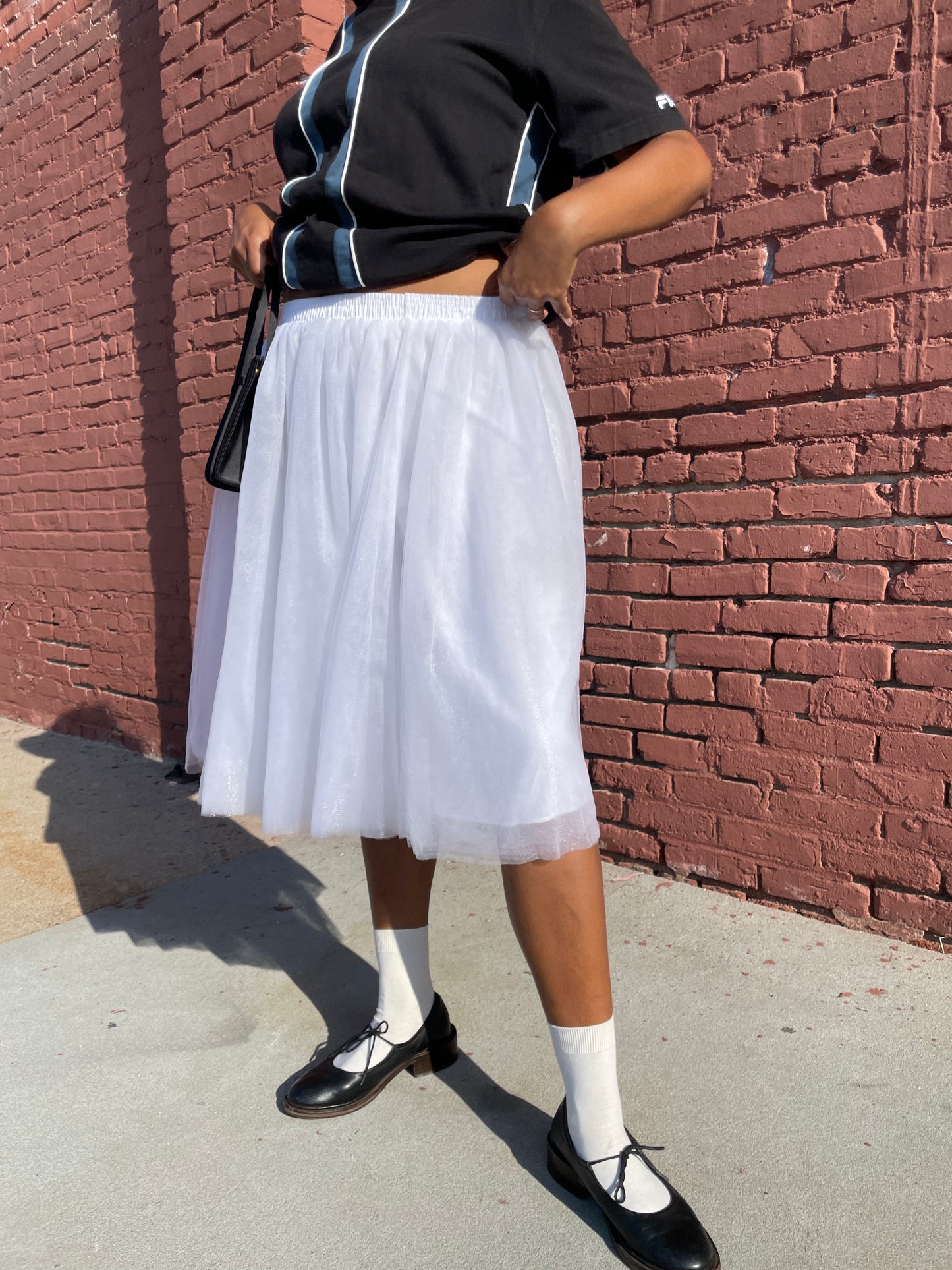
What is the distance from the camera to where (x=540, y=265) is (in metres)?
1.24

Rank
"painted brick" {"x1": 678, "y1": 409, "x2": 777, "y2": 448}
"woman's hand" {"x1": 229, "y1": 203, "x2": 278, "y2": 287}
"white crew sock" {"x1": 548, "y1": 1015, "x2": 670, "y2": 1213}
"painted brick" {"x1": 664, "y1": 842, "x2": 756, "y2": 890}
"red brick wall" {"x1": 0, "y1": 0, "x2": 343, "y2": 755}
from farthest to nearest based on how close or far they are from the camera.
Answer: "red brick wall" {"x1": 0, "y1": 0, "x2": 343, "y2": 755}, "painted brick" {"x1": 664, "y1": 842, "x2": 756, "y2": 890}, "painted brick" {"x1": 678, "y1": 409, "x2": 777, "y2": 448}, "woman's hand" {"x1": 229, "y1": 203, "x2": 278, "y2": 287}, "white crew sock" {"x1": 548, "y1": 1015, "x2": 670, "y2": 1213}

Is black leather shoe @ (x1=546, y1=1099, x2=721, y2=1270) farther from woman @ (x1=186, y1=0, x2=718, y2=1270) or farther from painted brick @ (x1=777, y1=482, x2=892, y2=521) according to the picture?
painted brick @ (x1=777, y1=482, x2=892, y2=521)

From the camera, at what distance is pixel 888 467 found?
202 cm

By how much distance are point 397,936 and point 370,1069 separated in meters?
0.23

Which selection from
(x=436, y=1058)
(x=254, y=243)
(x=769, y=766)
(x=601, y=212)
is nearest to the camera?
(x=601, y=212)

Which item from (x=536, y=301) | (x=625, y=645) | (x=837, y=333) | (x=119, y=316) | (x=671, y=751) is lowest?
(x=671, y=751)

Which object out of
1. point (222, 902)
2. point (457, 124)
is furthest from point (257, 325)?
point (222, 902)

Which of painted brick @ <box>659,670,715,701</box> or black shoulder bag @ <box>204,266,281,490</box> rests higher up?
black shoulder bag @ <box>204,266,281,490</box>

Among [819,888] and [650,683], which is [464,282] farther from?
[819,888]

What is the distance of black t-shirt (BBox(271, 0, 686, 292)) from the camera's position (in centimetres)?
125

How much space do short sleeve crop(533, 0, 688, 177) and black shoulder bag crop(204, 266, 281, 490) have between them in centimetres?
54

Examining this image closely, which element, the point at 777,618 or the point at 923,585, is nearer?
the point at 923,585

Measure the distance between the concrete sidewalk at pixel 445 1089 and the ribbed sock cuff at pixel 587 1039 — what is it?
0.25 metres

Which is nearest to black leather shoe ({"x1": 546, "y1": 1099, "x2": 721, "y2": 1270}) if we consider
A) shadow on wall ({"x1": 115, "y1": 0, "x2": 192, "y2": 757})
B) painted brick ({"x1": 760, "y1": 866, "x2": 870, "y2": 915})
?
painted brick ({"x1": 760, "y1": 866, "x2": 870, "y2": 915})
